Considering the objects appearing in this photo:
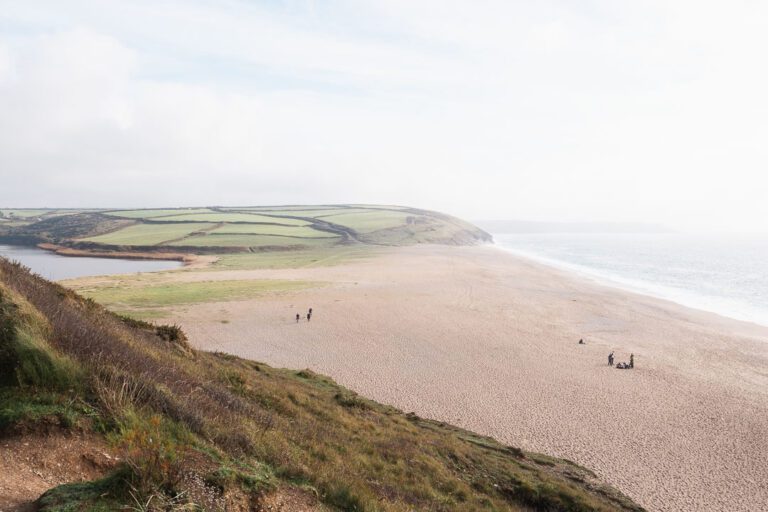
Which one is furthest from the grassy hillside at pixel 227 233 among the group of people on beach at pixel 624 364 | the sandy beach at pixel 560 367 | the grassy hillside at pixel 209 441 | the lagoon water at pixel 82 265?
the grassy hillside at pixel 209 441

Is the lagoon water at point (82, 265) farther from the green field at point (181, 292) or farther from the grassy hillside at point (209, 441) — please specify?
the grassy hillside at point (209, 441)

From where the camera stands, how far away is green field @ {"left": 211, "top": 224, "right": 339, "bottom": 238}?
121 metres

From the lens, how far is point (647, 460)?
59.3 ft

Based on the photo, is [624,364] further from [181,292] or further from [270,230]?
[270,230]

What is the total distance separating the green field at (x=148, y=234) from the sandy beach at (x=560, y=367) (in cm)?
7488

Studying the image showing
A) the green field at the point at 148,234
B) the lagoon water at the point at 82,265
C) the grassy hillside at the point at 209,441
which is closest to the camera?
the grassy hillside at the point at 209,441

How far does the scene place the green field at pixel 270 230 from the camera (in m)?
121

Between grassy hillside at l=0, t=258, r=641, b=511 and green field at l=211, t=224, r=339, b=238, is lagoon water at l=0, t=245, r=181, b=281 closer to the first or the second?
green field at l=211, t=224, r=339, b=238

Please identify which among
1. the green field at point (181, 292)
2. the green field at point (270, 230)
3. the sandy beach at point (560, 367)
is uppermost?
the green field at point (270, 230)

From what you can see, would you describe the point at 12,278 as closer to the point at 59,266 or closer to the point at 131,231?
the point at 59,266

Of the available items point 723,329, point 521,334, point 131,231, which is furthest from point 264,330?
point 131,231

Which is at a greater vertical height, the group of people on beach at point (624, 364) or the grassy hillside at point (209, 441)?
the grassy hillside at point (209, 441)

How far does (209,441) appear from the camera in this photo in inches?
279

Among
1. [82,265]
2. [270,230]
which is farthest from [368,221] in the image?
[82,265]
